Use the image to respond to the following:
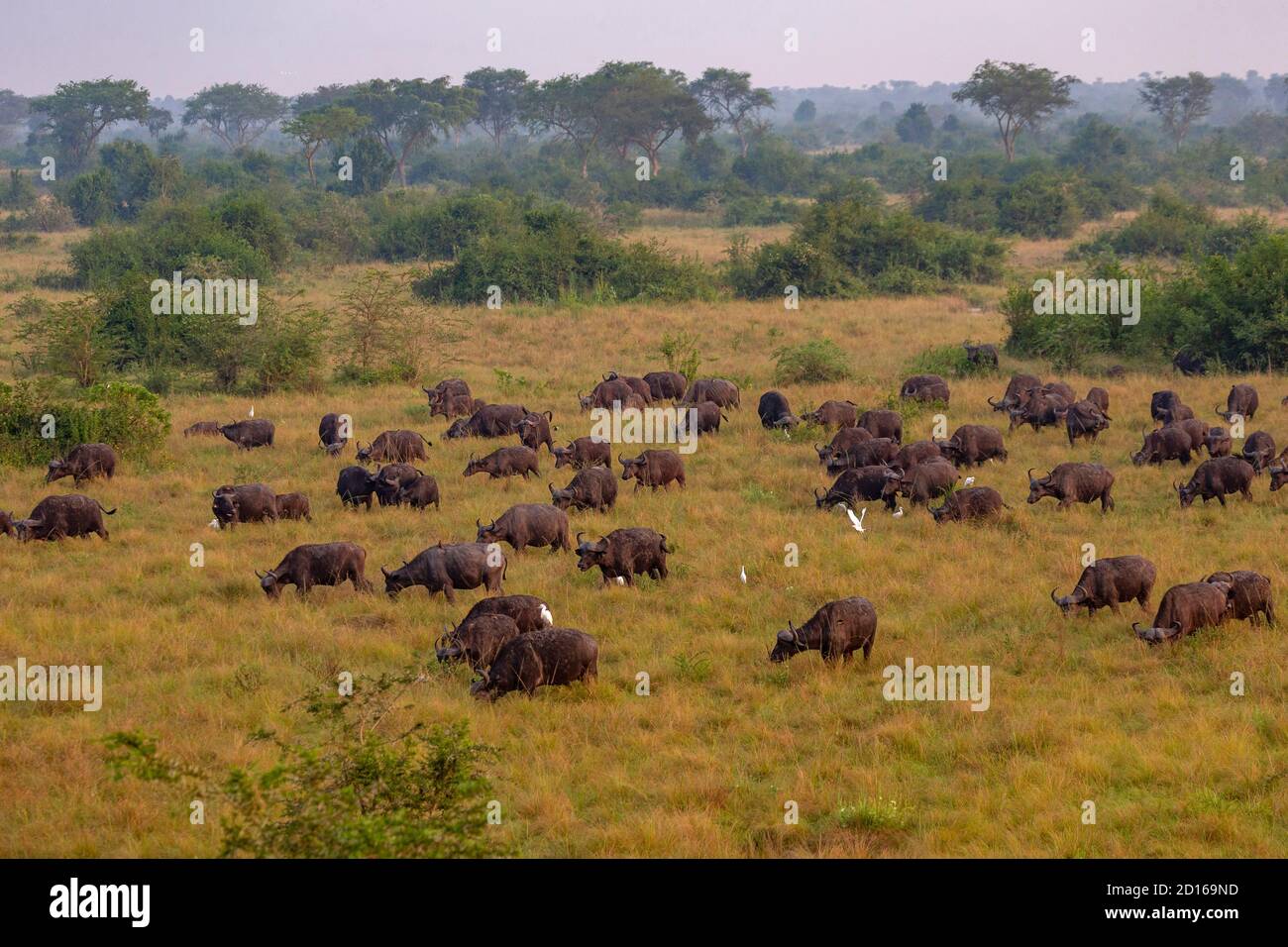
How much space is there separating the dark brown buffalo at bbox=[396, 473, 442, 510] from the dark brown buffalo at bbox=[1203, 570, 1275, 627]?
10.5m

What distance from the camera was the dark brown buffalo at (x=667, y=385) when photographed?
84.5ft

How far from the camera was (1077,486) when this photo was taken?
17078mm

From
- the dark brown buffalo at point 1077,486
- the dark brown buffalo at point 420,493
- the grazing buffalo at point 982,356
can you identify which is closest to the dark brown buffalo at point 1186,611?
the dark brown buffalo at point 1077,486

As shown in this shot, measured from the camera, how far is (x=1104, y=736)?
1010cm

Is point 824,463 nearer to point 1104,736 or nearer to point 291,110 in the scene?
point 1104,736

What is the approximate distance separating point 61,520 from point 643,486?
8.32 m

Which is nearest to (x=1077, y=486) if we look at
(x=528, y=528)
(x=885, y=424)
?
(x=885, y=424)

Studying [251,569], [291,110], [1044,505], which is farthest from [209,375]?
[291,110]

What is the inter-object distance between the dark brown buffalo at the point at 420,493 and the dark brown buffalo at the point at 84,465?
5297 mm

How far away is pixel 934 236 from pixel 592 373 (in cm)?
2007

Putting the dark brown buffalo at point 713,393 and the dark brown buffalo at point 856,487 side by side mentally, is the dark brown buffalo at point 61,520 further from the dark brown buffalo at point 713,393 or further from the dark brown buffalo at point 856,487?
the dark brown buffalo at point 713,393

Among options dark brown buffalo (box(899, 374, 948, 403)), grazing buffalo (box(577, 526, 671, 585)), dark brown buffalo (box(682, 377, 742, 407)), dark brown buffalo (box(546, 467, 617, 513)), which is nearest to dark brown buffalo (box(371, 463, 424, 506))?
dark brown buffalo (box(546, 467, 617, 513))
